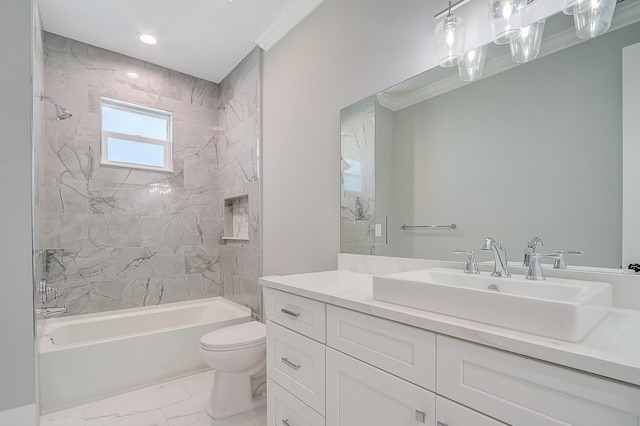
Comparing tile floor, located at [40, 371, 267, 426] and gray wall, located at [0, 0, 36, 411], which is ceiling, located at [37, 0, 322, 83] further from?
tile floor, located at [40, 371, 267, 426]

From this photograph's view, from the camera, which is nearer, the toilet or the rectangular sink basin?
the rectangular sink basin

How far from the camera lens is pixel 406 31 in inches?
61.0

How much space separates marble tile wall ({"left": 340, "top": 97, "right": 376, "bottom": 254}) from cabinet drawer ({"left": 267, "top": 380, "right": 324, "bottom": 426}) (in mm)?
812

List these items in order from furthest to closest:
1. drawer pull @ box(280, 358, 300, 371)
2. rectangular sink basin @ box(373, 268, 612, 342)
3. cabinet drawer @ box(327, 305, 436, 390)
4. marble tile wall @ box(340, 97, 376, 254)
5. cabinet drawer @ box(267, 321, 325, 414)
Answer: marble tile wall @ box(340, 97, 376, 254) < drawer pull @ box(280, 358, 300, 371) < cabinet drawer @ box(267, 321, 325, 414) < cabinet drawer @ box(327, 305, 436, 390) < rectangular sink basin @ box(373, 268, 612, 342)

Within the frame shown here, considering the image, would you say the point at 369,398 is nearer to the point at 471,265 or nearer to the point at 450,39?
the point at 471,265

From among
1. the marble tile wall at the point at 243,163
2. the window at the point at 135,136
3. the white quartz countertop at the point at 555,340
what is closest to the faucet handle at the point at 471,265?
the white quartz countertop at the point at 555,340

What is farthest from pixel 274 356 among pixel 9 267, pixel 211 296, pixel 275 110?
pixel 211 296

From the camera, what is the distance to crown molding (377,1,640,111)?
971mm

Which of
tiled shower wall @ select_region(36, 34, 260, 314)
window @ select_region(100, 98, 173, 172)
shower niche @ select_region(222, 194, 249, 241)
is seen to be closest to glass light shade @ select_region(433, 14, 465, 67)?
tiled shower wall @ select_region(36, 34, 260, 314)

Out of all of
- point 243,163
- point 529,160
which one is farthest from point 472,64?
point 243,163

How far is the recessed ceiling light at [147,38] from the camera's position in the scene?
105 inches

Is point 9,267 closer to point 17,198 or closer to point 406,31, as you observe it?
point 17,198

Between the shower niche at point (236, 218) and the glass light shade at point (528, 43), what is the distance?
8.10 feet

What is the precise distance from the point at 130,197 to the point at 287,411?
8.43ft
